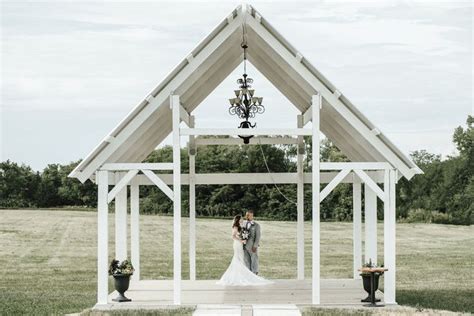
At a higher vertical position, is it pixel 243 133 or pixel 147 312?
pixel 243 133

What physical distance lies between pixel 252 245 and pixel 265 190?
76.2ft

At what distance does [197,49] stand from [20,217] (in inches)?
1393

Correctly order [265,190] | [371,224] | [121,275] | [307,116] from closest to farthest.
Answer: [121,275] → [371,224] → [307,116] → [265,190]

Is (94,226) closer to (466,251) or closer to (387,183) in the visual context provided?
(466,251)

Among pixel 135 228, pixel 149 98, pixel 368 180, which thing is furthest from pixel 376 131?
pixel 135 228

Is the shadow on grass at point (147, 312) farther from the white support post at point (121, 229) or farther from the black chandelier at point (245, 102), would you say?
the black chandelier at point (245, 102)

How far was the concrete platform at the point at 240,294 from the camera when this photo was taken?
1515cm

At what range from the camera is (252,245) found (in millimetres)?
18938

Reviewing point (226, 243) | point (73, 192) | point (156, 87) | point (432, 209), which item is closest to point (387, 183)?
point (156, 87)

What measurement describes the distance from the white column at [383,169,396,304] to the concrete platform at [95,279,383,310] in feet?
1.90

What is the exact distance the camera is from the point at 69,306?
56.2 feet

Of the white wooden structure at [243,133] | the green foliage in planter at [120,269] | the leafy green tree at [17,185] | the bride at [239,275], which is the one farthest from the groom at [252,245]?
the leafy green tree at [17,185]

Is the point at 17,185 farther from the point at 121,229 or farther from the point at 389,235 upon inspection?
the point at 389,235

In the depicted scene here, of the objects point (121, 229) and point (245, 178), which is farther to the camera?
point (245, 178)
